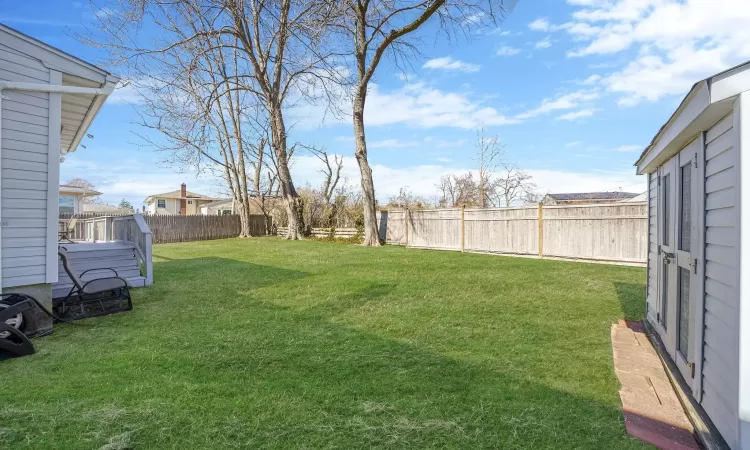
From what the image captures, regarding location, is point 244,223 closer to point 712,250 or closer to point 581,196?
point 712,250

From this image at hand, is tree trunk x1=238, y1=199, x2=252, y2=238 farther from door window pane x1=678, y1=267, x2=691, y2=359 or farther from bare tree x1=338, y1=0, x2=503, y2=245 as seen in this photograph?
door window pane x1=678, y1=267, x2=691, y2=359

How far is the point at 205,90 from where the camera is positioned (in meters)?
15.3

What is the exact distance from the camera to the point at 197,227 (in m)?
21.5

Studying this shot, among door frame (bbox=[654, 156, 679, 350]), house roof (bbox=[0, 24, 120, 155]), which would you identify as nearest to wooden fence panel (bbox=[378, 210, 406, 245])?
house roof (bbox=[0, 24, 120, 155])

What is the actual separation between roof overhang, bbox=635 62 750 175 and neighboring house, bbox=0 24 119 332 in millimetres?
6401

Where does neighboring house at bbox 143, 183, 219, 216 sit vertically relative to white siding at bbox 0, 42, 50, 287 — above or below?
above

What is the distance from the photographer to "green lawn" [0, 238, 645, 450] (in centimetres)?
244

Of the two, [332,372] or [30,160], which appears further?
[30,160]

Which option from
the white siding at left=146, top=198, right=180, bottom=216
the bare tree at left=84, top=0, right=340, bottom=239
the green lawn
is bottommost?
the green lawn

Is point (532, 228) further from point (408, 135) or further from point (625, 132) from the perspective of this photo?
point (408, 135)

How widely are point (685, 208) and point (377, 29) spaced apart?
536 inches

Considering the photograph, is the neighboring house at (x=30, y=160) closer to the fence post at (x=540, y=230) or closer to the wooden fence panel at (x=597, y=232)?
the fence post at (x=540, y=230)

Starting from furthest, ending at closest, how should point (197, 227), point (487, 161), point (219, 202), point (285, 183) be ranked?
1. point (219, 202)
2. point (487, 161)
3. point (197, 227)
4. point (285, 183)

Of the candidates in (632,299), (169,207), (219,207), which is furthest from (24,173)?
(169,207)
